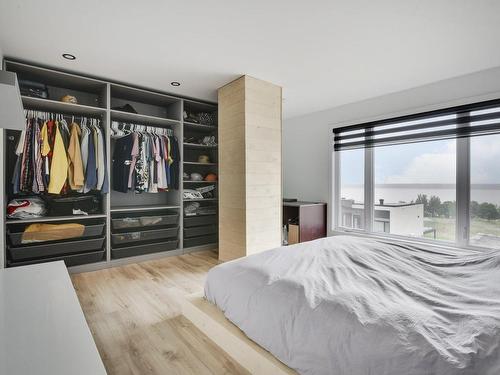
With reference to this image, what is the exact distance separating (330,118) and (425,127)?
53.4 inches

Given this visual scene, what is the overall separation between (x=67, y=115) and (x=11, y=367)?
132 inches

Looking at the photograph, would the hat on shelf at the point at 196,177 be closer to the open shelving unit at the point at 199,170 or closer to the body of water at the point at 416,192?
the open shelving unit at the point at 199,170

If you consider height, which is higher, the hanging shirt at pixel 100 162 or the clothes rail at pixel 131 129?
the clothes rail at pixel 131 129

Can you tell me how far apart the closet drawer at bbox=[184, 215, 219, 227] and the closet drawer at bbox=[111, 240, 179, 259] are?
31 cm

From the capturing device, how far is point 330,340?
3.27 ft

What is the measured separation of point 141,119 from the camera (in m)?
3.54

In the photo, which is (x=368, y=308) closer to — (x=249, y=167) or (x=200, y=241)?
(x=249, y=167)

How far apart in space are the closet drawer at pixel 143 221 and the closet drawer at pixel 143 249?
258 mm

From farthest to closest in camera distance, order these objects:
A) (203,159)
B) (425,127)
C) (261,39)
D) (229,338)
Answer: (203,159)
(425,127)
(261,39)
(229,338)

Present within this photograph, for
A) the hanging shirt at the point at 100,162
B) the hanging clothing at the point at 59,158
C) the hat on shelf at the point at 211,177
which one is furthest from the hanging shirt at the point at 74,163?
the hat on shelf at the point at 211,177

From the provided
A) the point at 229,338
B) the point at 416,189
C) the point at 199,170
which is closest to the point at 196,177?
the point at 199,170

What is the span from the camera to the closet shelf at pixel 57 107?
8.82 ft

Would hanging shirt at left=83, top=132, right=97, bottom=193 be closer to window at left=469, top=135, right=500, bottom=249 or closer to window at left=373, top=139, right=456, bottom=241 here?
window at left=373, top=139, right=456, bottom=241

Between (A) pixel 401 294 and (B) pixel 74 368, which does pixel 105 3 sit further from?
(A) pixel 401 294
